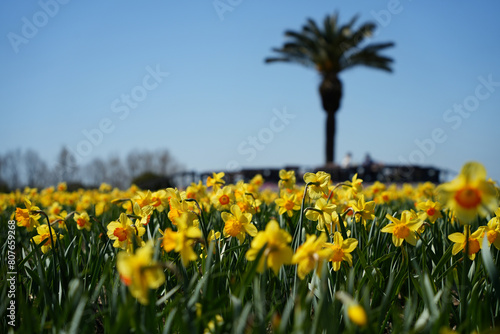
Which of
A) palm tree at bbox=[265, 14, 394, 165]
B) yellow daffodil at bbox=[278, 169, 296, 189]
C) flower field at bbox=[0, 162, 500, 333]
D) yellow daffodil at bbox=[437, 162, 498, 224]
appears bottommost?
flower field at bbox=[0, 162, 500, 333]

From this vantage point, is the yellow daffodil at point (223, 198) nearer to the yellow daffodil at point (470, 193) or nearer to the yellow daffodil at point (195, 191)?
the yellow daffodil at point (195, 191)

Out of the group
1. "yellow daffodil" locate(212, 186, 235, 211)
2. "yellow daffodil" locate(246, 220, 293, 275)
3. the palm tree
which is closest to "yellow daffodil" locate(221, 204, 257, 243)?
"yellow daffodil" locate(246, 220, 293, 275)

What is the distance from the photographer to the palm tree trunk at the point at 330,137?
20.9 metres

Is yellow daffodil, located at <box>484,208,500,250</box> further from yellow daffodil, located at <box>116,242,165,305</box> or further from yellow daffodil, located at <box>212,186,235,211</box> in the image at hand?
yellow daffodil, located at <box>116,242,165,305</box>

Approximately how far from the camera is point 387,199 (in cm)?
376

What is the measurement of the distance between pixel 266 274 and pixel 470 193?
31.0 inches

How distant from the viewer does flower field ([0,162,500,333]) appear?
101cm

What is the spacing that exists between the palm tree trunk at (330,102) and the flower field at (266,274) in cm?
1849

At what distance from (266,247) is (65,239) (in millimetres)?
1758

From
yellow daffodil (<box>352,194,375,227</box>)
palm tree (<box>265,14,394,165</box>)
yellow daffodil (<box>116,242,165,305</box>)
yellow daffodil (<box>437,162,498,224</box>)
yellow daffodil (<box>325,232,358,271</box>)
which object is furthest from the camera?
palm tree (<box>265,14,394,165</box>)

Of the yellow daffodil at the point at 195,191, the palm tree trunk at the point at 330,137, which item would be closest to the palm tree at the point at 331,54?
the palm tree trunk at the point at 330,137

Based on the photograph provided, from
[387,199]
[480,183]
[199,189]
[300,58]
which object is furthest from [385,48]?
[480,183]

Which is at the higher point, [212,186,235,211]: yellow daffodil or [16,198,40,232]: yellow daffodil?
[212,186,235,211]: yellow daffodil

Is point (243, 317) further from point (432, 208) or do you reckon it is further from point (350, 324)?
point (432, 208)
